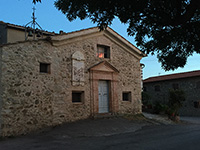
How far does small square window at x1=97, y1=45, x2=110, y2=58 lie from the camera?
12.4 m

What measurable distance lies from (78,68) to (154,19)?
635 centimetres

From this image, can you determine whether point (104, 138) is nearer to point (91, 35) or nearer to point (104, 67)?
point (104, 67)

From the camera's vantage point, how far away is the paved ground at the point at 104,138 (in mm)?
6293

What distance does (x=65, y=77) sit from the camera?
1033cm

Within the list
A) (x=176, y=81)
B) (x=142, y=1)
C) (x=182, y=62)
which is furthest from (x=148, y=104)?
(x=142, y=1)

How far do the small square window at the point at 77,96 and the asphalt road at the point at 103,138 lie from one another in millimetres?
1269

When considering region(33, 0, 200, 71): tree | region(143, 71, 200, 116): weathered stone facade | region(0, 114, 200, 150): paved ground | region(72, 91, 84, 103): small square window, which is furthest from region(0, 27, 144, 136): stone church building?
region(143, 71, 200, 116): weathered stone facade

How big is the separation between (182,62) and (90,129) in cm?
516

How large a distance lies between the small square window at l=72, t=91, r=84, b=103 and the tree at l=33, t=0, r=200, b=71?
5.56 m

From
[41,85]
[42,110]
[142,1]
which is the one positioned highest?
[142,1]

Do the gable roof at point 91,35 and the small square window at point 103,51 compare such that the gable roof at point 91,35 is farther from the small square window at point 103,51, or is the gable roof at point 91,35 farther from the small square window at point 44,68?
the small square window at point 44,68

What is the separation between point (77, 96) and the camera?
1102cm

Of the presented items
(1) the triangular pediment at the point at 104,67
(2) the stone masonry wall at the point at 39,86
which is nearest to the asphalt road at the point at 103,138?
(2) the stone masonry wall at the point at 39,86

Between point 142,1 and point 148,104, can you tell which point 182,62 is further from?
point 148,104
